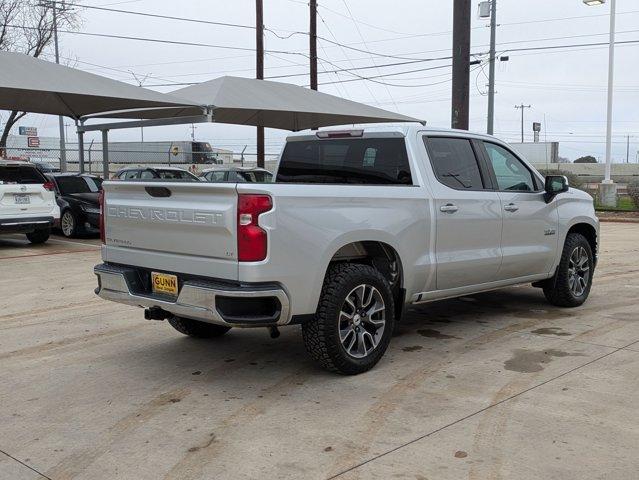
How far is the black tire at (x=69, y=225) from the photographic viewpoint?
15.0 m

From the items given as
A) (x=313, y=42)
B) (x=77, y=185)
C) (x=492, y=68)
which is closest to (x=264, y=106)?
(x=77, y=185)

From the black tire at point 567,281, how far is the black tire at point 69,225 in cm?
1101

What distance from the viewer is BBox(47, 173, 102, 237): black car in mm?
14914

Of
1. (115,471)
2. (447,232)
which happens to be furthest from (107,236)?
(447,232)

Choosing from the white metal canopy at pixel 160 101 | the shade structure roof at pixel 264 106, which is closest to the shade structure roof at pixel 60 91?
the white metal canopy at pixel 160 101

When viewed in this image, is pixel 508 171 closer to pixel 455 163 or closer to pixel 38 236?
pixel 455 163

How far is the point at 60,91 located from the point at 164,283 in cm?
1109

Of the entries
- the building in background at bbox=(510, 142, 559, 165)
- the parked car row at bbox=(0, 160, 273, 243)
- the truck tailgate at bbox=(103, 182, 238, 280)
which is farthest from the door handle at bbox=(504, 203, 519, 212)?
the building in background at bbox=(510, 142, 559, 165)

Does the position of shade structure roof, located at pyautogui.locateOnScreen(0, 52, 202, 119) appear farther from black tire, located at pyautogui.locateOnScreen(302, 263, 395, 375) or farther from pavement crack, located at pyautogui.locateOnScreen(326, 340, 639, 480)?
pavement crack, located at pyautogui.locateOnScreen(326, 340, 639, 480)

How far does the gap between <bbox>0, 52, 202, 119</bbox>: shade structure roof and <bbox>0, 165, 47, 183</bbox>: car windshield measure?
6.23 ft

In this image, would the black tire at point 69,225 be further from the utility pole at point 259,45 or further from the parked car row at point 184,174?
the utility pole at point 259,45

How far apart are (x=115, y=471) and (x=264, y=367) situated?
1.93 meters

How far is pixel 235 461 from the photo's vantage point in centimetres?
364

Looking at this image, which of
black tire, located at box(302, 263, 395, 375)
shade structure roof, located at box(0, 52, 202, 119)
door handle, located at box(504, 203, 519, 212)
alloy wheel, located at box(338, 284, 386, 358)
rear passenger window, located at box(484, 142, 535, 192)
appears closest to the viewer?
black tire, located at box(302, 263, 395, 375)
